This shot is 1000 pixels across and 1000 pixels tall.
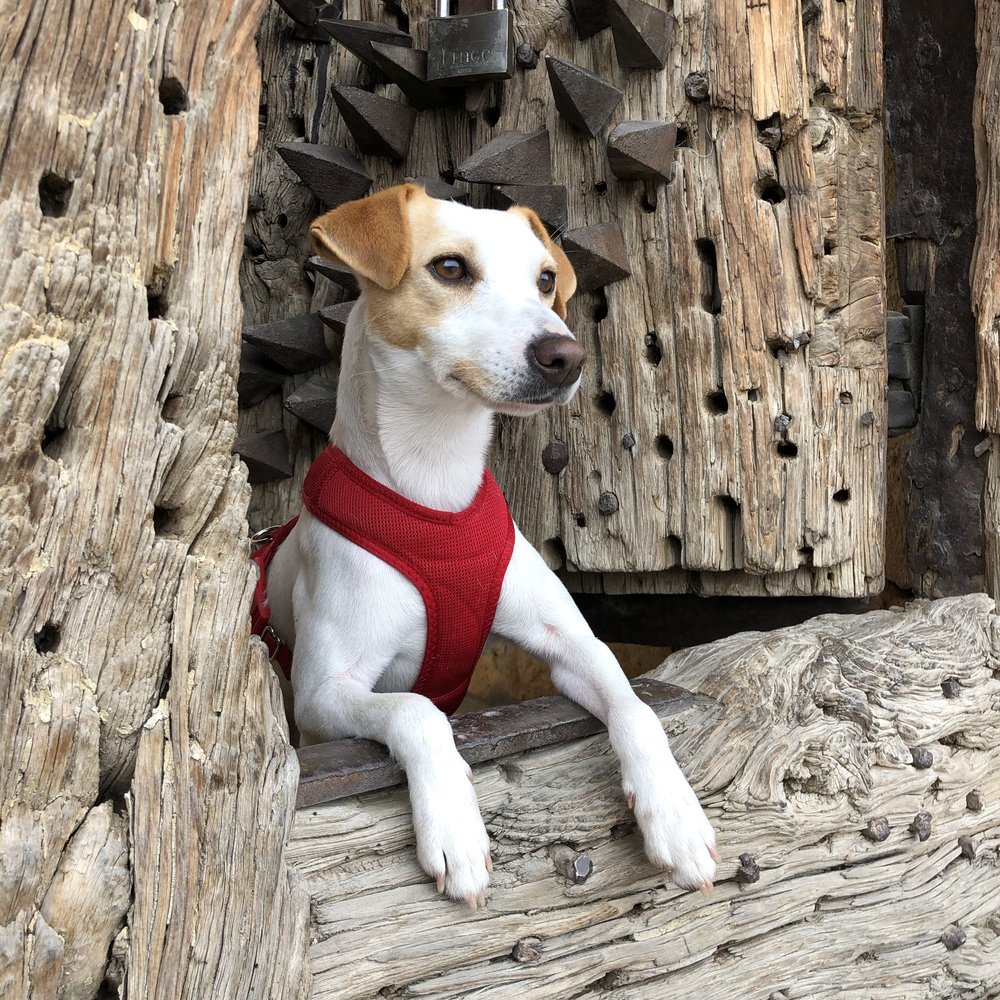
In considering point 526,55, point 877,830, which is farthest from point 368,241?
point 877,830

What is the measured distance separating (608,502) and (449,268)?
1244mm

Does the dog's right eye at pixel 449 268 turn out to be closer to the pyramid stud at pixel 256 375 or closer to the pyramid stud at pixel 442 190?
the pyramid stud at pixel 442 190

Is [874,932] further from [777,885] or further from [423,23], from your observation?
[423,23]

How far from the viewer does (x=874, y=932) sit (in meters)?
2.71

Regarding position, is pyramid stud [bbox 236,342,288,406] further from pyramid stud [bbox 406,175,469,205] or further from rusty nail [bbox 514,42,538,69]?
rusty nail [bbox 514,42,538,69]

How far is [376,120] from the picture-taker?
3660 millimetres

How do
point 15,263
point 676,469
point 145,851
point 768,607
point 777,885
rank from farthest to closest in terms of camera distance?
point 768,607 < point 676,469 < point 777,885 < point 145,851 < point 15,263

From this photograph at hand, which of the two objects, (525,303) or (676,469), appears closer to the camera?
(525,303)

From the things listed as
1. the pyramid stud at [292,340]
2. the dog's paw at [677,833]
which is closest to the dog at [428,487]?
the dog's paw at [677,833]

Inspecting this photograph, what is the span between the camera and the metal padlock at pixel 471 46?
3510mm

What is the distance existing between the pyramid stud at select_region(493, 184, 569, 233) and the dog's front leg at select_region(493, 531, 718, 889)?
122 centimetres

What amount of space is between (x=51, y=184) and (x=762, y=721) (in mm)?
2033

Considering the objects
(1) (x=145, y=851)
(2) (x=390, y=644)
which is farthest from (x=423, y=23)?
(1) (x=145, y=851)

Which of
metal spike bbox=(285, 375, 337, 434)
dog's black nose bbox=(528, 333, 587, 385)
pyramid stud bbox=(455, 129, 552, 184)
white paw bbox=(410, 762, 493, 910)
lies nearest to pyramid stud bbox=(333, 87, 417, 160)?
pyramid stud bbox=(455, 129, 552, 184)
